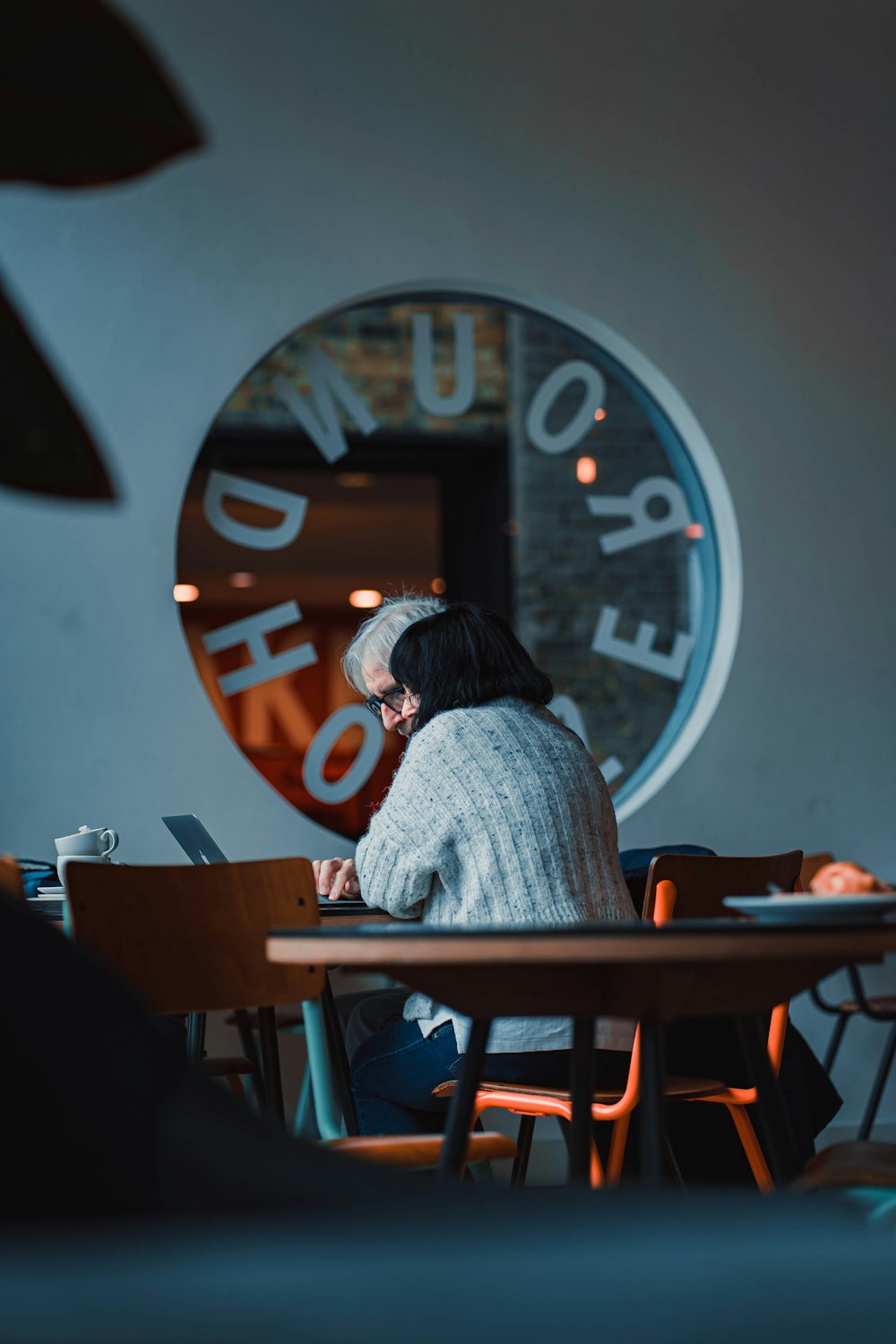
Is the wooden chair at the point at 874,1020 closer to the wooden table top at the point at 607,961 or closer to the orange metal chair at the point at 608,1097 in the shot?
the orange metal chair at the point at 608,1097

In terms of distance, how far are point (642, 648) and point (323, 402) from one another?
4.14ft

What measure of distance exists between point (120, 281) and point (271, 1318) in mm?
3754

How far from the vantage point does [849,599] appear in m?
4.47

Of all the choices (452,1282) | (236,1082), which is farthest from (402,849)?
(452,1282)

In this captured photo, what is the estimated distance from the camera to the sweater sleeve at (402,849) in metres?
2.32

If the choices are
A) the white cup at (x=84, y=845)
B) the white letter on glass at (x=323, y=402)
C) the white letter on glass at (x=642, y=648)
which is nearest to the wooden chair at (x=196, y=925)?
the white cup at (x=84, y=845)

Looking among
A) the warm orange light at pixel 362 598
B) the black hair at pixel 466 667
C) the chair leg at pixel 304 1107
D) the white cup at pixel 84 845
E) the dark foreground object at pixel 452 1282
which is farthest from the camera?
the warm orange light at pixel 362 598

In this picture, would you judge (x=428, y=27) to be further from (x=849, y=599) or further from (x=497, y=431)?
(x=849, y=599)

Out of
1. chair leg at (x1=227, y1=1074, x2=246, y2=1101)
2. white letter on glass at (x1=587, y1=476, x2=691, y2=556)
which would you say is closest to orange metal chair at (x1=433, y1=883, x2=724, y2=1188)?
chair leg at (x1=227, y1=1074, x2=246, y2=1101)

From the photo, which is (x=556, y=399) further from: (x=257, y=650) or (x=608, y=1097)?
(x=608, y=1097)

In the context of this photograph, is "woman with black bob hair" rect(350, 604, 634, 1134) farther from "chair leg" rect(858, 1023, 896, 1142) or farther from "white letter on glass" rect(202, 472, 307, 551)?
"chair leg" rect(858, 1023, 896, 1142)

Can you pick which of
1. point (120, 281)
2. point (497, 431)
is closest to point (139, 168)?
point (120, 281)

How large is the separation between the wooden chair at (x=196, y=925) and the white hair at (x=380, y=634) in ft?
3.36

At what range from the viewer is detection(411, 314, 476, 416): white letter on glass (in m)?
4.41
